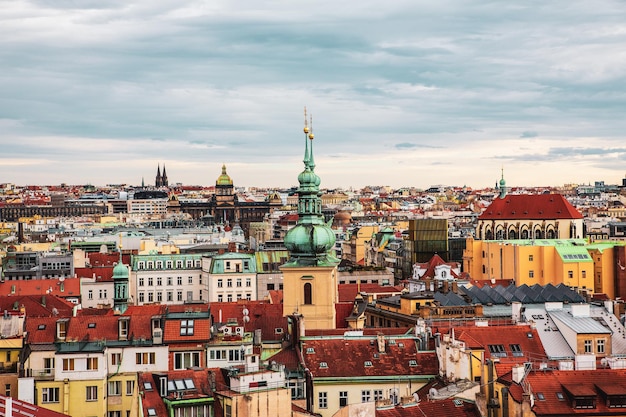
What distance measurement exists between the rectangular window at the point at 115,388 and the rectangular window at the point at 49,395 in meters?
2.31

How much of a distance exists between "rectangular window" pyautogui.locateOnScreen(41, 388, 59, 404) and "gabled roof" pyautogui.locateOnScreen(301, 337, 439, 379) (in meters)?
11.5

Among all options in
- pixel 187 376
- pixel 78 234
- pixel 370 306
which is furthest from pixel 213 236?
pixel 187 376

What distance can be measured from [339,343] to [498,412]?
15.0 meters

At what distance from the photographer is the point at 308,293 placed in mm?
68062

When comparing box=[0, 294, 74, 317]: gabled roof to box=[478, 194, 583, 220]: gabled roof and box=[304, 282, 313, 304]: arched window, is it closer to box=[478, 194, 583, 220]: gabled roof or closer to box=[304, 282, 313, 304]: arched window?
box=[304, 282, 313, 304]: arched window

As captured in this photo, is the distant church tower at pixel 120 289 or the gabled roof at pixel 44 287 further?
the gabled roof at pixel 44 287

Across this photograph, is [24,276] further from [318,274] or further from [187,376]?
[187,376]

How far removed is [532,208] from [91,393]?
102 metres

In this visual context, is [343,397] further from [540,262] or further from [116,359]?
[540,262]

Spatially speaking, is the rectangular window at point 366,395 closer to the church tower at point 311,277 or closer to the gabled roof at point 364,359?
the gabled roof at point 364,359

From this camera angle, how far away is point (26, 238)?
181 meters

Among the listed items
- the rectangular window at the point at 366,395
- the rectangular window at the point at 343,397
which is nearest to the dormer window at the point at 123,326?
the rectangular window at the point at 343,397

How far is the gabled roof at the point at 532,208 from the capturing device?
141750mm

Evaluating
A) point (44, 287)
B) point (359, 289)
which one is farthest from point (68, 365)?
point (44, 287)
